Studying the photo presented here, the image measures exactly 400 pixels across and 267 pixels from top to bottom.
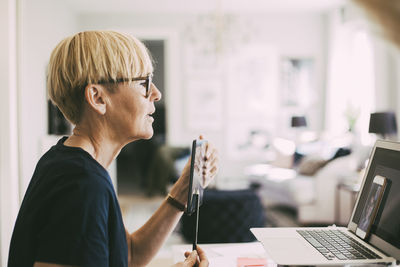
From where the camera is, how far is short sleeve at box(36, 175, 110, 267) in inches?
29.4

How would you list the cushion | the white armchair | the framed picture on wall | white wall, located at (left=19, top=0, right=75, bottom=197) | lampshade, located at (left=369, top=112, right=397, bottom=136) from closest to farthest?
white wall, located at (left=19, top=0, right=75, bottom=197) < lampshade, located at (left=369, top=112, right=397, bottom=136) < the white armchair < the cushion < the framed picture on wall

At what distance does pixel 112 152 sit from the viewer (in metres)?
1.04

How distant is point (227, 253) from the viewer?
124 centimetres

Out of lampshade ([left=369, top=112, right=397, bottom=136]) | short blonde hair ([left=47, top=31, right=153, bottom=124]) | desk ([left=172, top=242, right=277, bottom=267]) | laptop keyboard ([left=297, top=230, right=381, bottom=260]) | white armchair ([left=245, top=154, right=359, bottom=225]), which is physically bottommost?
white armchair ([left=245, top=154, right=359, bottom=225])

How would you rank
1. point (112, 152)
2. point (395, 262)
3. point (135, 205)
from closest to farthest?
point (395, 262) < point (112, 152) < point (135, 205)

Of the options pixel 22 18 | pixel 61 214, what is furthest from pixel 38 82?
pixel 61 214

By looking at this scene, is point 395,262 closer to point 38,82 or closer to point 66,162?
point 66,162

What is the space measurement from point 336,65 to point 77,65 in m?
5.76

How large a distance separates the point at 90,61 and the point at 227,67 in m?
5.44

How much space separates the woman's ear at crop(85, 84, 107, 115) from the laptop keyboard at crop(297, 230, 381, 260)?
0.66 m

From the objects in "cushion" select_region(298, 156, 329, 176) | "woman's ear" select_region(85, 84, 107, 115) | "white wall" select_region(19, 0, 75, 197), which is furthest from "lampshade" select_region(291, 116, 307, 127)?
"woman's ear" select_region(85, 84, 107, 115)

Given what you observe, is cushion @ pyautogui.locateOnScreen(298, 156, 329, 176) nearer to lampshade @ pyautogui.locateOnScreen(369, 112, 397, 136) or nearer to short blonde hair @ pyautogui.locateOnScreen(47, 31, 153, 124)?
lampshade @ pyautogui.locateOnScreen(369, 112, 397, 136)

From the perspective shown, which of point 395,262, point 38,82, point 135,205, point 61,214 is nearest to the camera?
point 61,214

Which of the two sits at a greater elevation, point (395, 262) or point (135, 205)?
point (395, 262)
